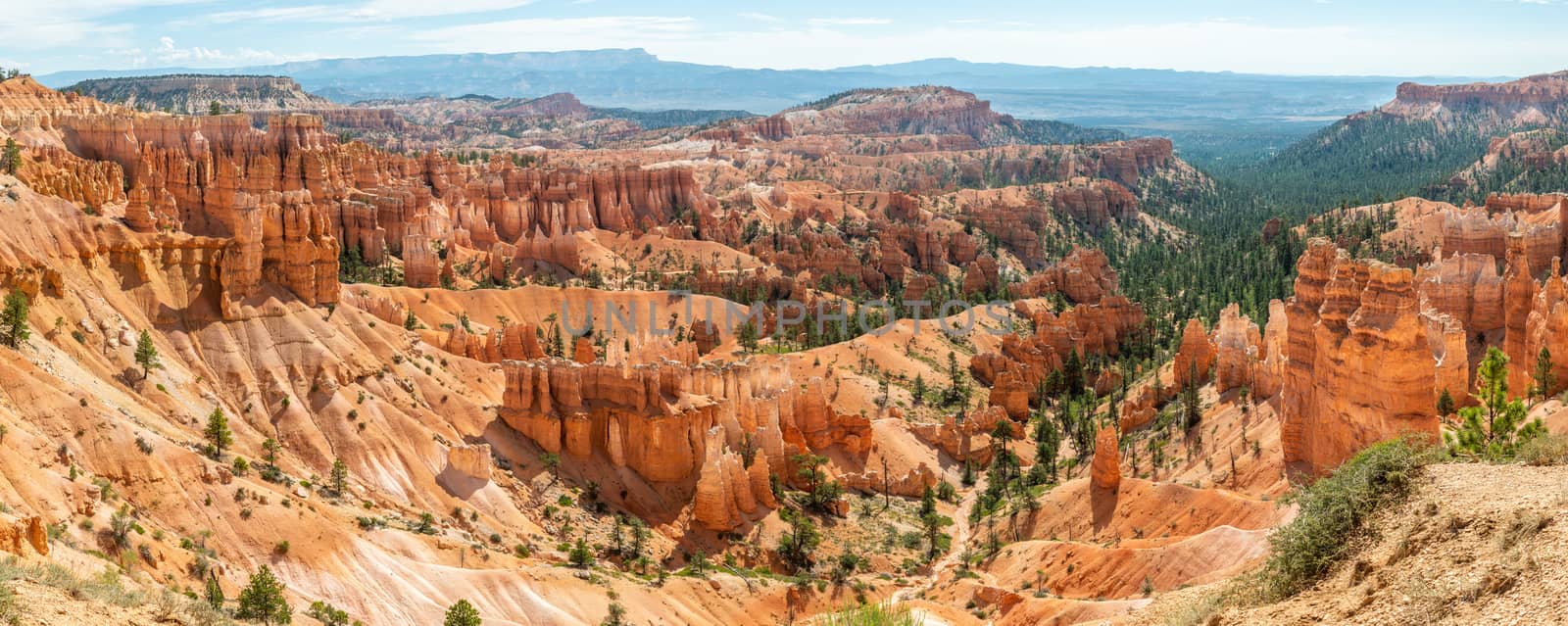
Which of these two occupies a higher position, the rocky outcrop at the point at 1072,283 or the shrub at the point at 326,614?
the shrub at the point at 326,614

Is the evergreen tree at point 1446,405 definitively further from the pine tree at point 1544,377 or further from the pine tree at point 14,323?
the pine tree at point 14,323

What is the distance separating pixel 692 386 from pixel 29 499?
2714cm

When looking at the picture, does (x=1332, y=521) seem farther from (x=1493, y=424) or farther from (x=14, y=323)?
(x=14, y=323)

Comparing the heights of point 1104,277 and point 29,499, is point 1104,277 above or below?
below

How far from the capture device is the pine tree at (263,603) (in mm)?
29359

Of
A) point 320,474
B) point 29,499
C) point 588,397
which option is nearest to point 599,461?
point 588,397

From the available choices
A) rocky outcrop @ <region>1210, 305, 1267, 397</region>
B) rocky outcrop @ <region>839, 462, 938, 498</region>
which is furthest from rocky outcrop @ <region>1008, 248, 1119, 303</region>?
rocky outcrop @ <region>839, 462, 938, 498</region>

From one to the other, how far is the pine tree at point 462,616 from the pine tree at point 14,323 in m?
16.2

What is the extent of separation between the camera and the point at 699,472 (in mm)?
50500

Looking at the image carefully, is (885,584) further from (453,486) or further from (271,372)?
(271,372)

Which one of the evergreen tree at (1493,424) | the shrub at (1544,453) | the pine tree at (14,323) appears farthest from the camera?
the pine tree at (14,323)

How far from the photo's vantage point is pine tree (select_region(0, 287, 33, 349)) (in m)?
38.0

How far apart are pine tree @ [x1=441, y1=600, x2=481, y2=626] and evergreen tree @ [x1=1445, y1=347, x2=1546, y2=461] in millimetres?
23936

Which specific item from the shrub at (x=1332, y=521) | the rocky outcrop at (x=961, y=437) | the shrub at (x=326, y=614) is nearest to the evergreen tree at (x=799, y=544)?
the rocky outcrop at (x=961, y=437)
